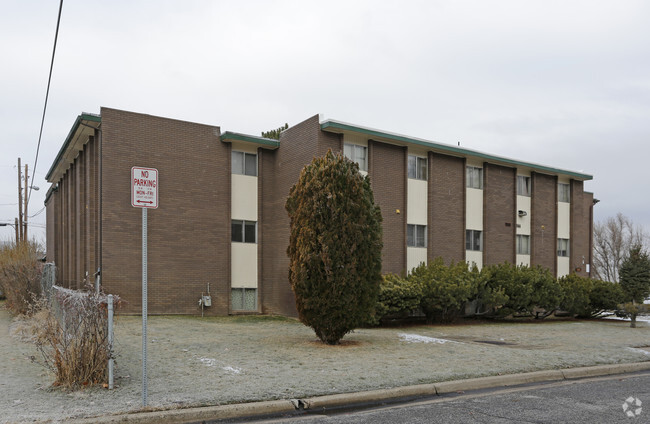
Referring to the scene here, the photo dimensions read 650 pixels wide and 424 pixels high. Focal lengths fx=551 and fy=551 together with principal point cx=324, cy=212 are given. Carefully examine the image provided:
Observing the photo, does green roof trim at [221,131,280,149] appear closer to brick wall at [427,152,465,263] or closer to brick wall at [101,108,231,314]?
brick wall at [101,108,231,314]

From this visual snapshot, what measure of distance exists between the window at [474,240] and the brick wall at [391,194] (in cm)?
424

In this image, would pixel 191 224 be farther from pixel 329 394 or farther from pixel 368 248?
pixel 329 394

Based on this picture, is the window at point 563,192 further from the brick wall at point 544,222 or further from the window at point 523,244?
the window at point 523,244

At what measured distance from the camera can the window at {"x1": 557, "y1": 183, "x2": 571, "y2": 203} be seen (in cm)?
2892

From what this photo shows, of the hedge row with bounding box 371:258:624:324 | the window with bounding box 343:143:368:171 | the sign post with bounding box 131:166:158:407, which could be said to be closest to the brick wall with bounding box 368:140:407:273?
the window with bounding box 343:143:368:171

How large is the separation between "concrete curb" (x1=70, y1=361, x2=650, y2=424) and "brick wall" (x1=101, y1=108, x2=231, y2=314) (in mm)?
12945

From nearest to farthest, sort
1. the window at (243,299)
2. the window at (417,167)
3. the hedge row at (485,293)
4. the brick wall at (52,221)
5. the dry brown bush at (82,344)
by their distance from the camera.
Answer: the dry brown bush at (82,344), the hedge row at (485,293), the window at (243,299), the window at (417,167), the brick wall at (52,221)

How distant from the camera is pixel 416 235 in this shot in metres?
22.7

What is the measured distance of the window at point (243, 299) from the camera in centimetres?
2152

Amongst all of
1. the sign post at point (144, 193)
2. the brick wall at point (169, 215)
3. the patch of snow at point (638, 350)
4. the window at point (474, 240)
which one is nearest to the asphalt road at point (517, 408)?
the sign post at point (144, 193)

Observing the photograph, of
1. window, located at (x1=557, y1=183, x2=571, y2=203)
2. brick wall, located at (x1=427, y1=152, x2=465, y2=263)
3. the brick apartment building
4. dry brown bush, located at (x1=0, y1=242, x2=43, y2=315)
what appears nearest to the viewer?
dry brown bush, located at (x1=0, y1=242, x2=43, y2=315)

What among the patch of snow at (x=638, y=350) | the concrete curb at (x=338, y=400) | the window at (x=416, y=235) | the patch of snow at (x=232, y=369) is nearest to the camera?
the concrete curb at (x=338, y=400)

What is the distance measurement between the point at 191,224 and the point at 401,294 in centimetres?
823

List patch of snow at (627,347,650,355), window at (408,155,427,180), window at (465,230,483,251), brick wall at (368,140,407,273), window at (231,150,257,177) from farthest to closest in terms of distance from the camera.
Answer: window at (465,230,483,251) < window at (408,155,427,180) < window at (231,150,257,177) < brick wall at (368,140,407,273) < patch of snow at (627,347,650,355)
